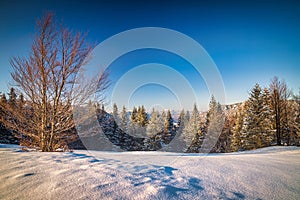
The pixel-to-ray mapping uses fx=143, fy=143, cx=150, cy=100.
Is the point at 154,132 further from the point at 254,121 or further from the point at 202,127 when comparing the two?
the point at 254,121

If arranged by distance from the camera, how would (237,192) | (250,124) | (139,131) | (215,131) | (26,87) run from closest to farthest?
(237,192) → (26,87) → (250,124) → (215,131) → (139,131)

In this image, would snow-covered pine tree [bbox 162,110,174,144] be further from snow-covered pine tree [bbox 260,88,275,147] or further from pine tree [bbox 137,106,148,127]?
snow-covered pine tree [bbox 260,88,275,147]

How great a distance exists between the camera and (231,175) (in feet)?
7.46

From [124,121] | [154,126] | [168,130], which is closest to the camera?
[154,126]

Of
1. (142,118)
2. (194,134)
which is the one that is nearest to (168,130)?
(194,134)

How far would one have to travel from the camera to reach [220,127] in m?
22.0

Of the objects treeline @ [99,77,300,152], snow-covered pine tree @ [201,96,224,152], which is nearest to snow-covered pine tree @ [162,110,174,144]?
treeline @ [99,77,300,152]

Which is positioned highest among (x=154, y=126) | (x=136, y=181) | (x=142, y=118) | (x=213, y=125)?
(x=142, y=118)

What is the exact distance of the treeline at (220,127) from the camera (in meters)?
15.2

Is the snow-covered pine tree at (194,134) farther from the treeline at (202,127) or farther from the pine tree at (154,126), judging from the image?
the pine tree at (154,126)

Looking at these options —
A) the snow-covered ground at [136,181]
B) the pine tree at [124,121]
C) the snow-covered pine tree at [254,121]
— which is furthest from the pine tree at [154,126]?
the snow-covered ground at [136,181]

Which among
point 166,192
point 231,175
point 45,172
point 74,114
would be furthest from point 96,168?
point 74,114

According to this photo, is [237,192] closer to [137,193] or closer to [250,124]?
[137,193]

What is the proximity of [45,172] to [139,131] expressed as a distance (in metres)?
26.5
